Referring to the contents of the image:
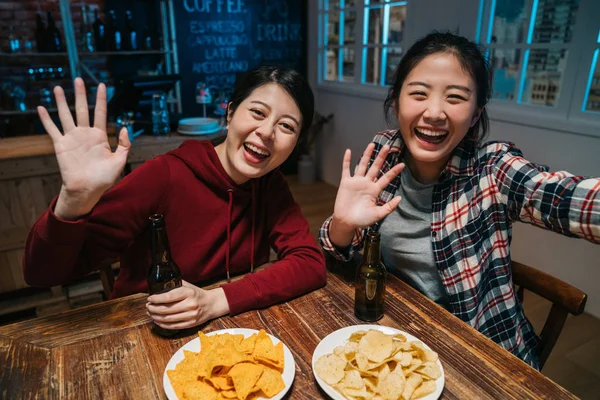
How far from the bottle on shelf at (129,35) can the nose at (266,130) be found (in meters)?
3.35

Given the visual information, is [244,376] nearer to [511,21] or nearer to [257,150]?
[257,150]

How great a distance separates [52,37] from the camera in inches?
146

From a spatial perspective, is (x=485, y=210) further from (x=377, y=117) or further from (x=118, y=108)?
(x=377, y=117)

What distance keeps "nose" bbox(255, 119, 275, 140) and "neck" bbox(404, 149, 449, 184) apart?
0.49 m

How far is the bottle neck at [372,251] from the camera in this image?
97cm

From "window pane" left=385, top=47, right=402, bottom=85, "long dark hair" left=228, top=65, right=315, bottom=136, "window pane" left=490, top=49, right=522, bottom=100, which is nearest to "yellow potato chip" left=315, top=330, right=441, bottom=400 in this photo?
"long dark hair" left=228, top=65, right=315, bottom=136

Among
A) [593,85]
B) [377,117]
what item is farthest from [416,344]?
[377,117]

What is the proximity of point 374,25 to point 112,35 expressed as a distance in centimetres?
246

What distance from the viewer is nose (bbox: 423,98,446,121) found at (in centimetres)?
117

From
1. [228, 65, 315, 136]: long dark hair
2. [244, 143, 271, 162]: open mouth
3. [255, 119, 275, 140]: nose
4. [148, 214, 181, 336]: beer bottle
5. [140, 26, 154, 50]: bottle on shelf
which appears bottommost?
[148, 214, 181, 336]: beer bottle

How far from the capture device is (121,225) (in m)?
1.14

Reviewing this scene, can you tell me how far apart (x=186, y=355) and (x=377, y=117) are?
329 cm

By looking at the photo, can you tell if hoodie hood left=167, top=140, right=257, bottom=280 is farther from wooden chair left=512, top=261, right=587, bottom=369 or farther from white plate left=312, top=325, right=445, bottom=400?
wooden chair left=512, top=261, right=587, bottom=369

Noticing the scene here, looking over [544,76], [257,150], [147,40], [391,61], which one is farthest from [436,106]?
[147,40]
